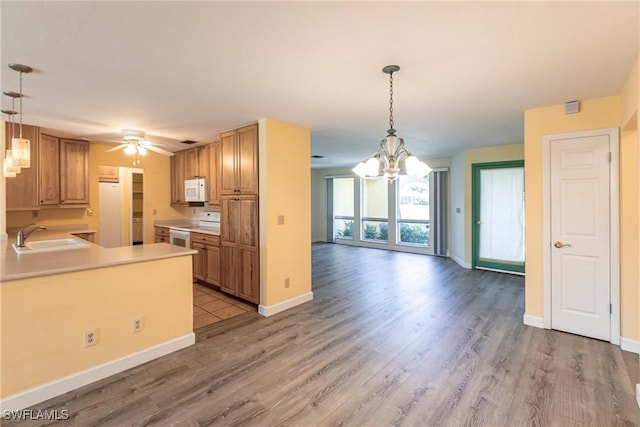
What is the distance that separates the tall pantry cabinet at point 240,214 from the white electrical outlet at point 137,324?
58.4 inches

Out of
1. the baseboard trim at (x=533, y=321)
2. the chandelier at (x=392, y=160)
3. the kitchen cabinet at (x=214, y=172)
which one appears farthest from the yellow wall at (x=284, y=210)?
the baseboard trim at (x=533, y=321)

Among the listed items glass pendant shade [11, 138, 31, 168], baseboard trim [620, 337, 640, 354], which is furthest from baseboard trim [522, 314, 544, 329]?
glass pendant shade [11, 138, 31, 168]

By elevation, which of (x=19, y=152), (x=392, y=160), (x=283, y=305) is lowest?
(x=283, y=305)

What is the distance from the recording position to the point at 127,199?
19.6 feet

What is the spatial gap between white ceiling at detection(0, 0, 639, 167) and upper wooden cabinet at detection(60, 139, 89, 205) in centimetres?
116

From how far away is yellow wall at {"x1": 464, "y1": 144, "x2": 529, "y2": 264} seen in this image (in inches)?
216

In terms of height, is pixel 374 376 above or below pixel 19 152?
below

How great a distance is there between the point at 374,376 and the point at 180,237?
172 inches

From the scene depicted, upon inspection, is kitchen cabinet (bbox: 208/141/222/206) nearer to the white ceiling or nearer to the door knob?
the white ceiling

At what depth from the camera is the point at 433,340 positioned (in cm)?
311

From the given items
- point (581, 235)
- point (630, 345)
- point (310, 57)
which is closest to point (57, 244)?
point (310, 57)

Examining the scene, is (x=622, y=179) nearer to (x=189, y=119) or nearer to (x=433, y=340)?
(x=433, y=340)

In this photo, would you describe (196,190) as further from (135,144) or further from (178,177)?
(135,144)

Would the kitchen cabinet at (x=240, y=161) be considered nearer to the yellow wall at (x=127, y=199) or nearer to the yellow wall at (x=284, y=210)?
the yellow wall at (x=284, y=210)
